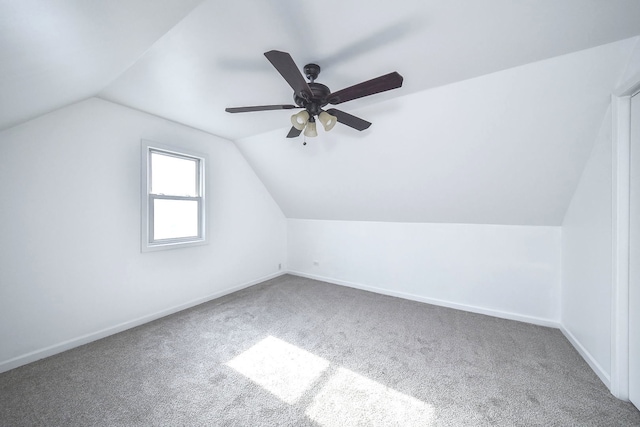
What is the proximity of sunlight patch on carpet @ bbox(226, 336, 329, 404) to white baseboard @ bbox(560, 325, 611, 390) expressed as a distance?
2.02 metres

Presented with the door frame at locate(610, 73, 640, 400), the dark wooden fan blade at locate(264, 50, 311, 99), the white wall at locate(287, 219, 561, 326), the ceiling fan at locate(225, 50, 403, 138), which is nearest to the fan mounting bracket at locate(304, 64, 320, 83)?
the ceiling fan at locate(225, 50, 403, 138)

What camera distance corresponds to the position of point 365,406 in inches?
59.9

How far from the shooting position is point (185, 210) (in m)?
3.10

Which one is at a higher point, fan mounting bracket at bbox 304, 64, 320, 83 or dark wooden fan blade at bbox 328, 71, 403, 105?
fan mounting bracket at bbox 304, 64, 320, 83

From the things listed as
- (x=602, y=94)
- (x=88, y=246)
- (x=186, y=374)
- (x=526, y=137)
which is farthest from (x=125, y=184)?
(x=602, y=94)

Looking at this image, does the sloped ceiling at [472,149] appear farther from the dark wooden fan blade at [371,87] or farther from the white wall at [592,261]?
the dark wooden fan blade at [371,87]

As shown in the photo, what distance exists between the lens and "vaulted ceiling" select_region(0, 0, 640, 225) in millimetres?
1206

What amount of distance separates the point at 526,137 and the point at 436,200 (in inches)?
41.4

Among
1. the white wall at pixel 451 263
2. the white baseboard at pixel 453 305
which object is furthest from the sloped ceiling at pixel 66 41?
the white baseboard at pixel 453 305

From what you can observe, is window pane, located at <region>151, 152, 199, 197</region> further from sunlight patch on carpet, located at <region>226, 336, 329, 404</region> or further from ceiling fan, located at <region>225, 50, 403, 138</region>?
sunlight patch on carpet, located at <region>226, 336, 329, 404</region>

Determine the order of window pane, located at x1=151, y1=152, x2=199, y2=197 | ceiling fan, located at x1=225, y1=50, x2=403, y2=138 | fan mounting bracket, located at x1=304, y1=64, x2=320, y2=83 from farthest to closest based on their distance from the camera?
window pane, located at x1=151, y1=152, x2=199, y2=197
fan mounting bracket, located at x1=304, y1=64, x2=320, y2=83
ceiling fan, located at x1=225, y1=50, x2=403, y2=138

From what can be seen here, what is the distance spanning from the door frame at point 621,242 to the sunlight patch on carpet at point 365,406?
1311 millimetres

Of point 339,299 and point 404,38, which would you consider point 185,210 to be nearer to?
point 339,299

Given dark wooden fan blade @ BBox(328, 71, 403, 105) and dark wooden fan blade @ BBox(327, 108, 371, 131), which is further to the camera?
Result: dark wooden fan blade @ BBox(327, 108, 371, 131)
